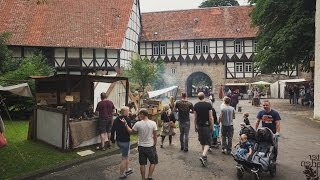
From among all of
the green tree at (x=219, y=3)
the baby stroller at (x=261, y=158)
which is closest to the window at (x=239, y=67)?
the green tree at (x=219, y=3)

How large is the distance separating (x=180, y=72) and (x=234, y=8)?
33.2 feet

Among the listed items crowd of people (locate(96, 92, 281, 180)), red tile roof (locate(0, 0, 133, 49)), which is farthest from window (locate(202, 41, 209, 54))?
crowd of people (locate(96, 92, 281, 180))

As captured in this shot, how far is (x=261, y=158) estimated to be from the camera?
26.9 ft

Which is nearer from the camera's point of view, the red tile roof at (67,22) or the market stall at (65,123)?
the market stall at (65,123)

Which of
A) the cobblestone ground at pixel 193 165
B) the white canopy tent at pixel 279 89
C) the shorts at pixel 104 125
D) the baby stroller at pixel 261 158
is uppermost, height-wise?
the white canopy tent at pixel 279 89

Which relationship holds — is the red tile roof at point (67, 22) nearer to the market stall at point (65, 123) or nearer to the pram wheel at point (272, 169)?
the market stall at point (65, 123)

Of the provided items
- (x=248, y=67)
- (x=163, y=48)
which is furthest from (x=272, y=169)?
(x=163, y=48)

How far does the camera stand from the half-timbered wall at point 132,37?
35.0m

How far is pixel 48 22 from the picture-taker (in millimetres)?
34000

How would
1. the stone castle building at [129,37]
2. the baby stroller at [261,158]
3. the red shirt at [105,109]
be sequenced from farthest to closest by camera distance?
the stone castle building at [129,37], the red shirt at [105,109], the baby stroller at [261,158]

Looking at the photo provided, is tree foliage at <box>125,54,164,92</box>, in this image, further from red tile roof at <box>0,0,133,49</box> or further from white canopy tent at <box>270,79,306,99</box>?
white canopy tent at <box>270,79,306,99</box>

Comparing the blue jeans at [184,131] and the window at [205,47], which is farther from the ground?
the window at [205,47]

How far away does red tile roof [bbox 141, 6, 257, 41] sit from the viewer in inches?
1596

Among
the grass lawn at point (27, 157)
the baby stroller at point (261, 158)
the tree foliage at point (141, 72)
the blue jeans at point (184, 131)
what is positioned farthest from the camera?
the tree foliage at point (141, 72)
